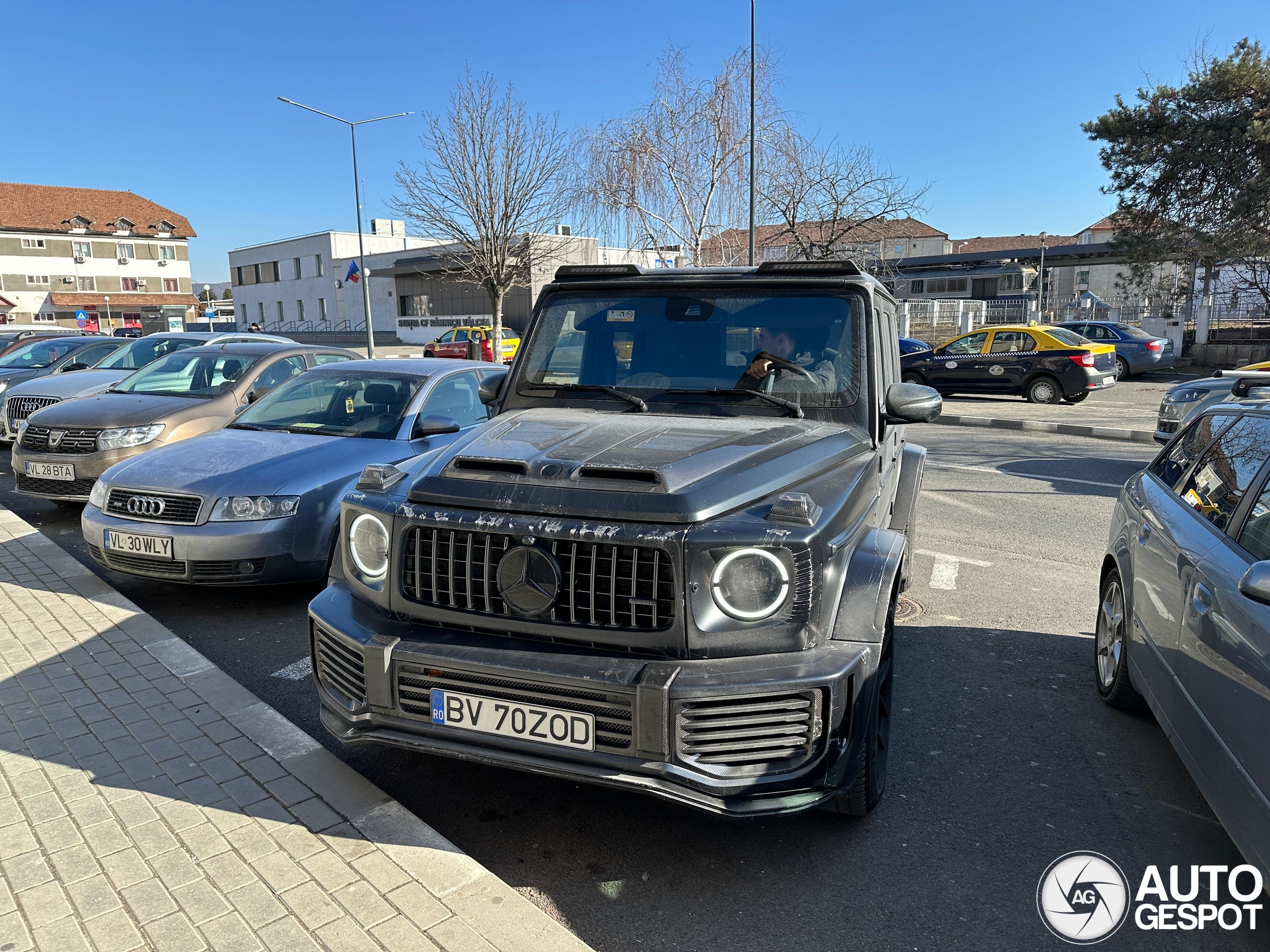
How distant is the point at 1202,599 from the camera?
9.49ft

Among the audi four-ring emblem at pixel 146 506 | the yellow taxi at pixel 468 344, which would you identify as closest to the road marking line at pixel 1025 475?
the audi four-ring emblem at pixel 146 506

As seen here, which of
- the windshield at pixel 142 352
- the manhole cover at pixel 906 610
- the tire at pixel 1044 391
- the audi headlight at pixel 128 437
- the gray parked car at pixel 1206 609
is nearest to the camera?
the gray parked car at pixel 1206 609

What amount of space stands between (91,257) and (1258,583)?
9439 cm

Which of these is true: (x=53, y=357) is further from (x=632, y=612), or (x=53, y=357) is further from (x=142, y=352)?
(x=632, y=612)

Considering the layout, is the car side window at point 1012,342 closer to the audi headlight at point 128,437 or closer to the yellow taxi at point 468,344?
the yellow taxi at point 468,344

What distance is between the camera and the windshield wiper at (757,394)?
3.57 m

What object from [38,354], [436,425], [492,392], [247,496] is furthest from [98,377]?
[492,392]

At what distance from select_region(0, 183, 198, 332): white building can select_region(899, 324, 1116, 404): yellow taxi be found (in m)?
69.5

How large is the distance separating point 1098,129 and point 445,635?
31.1 metres

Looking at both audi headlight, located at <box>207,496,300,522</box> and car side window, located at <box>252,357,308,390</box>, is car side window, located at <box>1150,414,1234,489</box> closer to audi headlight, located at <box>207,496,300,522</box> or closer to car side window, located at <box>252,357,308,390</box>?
audi headlight, located at <box>207,496,300,522</box>

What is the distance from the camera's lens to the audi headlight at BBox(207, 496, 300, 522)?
5199mm

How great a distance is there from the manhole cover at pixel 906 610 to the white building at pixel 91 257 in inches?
3064

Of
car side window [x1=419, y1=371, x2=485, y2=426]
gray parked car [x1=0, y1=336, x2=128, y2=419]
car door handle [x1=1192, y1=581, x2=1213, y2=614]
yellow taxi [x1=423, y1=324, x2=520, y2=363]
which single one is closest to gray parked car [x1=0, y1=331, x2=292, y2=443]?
gray parked car [x1=0, y1=336, x2=128, y2=419]

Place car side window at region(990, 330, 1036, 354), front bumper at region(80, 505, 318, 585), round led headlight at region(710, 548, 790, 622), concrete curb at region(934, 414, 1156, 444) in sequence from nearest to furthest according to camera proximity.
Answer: round led headlight at region(710, 548, 790, 622) → front bumper at region(80, 505, 318, 585) → concrete curb at region(934, 414, 1156, 444) → car side window at region(990, 330, 1036, 354)
